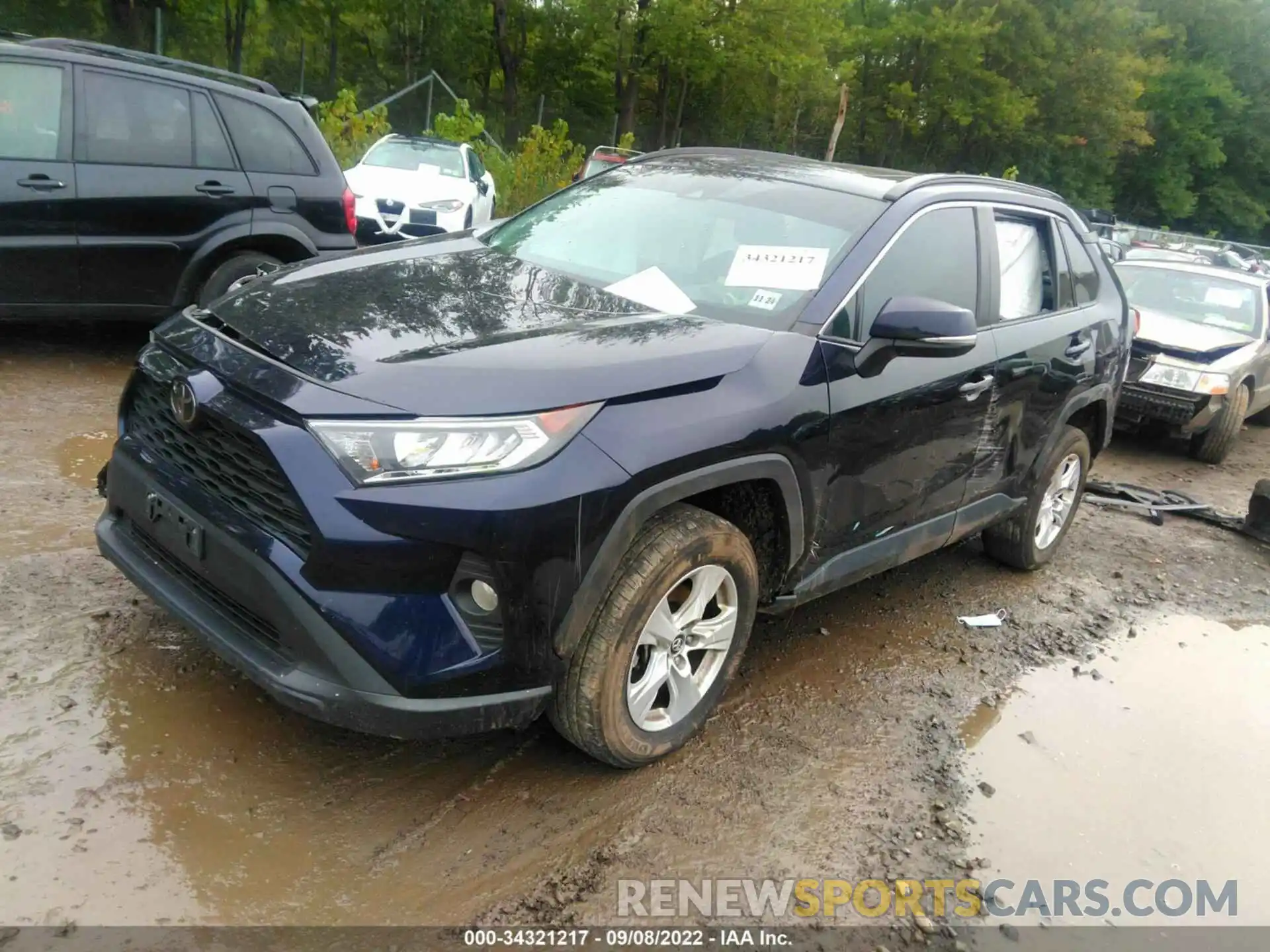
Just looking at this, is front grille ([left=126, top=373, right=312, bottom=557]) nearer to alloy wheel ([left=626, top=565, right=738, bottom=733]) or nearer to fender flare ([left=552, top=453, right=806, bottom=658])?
fender flare ([left=552, top=453, right=806, bottom=658])

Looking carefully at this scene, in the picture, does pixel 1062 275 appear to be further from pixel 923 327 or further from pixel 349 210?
pixel 349 210

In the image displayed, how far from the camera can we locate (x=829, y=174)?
12.5 ft

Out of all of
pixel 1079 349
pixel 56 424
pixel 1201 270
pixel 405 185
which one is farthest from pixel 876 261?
pixel 405 185

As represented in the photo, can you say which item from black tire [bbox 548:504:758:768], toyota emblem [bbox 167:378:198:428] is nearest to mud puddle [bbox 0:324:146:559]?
toyota emblem [bbox 167:378:198:428]

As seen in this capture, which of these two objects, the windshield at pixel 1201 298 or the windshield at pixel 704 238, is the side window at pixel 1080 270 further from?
the windshield at pixel 1201 298

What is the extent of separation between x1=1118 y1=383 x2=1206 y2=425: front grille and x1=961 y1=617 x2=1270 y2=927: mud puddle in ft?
12.5

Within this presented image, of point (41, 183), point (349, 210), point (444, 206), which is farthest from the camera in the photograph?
point (444, 206)

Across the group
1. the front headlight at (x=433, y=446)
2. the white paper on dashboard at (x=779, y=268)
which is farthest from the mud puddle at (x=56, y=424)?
the white paper on dashboard at (x=779, y=268)

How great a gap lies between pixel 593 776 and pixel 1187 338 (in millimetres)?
7325

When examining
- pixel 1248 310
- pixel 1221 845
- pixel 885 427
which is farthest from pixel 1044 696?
pixel 1248 310

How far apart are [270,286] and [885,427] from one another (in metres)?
2.08

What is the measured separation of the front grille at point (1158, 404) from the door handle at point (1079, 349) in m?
3.81

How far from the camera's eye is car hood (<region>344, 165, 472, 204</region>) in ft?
36.4

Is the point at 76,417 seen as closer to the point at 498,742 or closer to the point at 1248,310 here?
the point at 498,742
